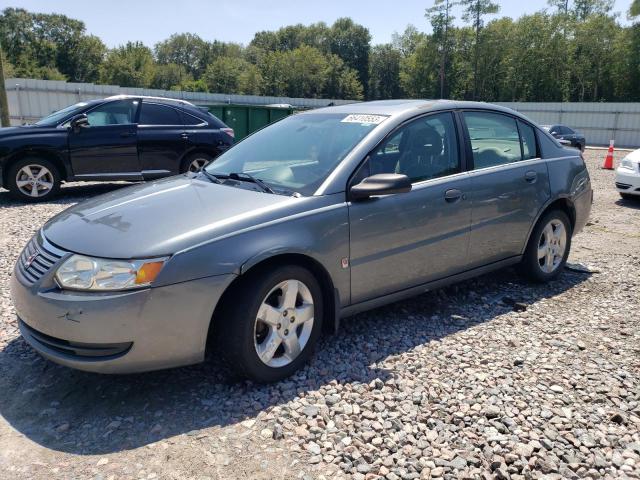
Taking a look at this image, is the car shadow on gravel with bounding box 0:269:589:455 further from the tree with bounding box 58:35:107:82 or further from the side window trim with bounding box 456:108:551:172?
the tree with bounding box 58:35:107:82

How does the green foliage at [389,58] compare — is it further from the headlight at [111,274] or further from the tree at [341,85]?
the headlight at [111,274]

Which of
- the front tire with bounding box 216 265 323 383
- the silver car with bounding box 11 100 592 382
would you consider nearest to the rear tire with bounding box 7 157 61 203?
the silver car with bounding box 11 100 592 382

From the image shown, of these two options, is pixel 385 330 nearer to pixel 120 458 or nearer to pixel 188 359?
pixel 188 359

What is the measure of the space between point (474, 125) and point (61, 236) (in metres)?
3.25

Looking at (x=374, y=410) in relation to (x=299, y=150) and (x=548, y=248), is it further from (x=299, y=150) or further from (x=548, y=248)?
(x=548, y=248)

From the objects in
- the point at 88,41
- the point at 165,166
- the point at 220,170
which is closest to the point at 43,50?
the point at 88,41

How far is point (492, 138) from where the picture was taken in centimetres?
465

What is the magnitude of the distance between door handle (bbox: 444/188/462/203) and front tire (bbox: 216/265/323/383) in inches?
52.2

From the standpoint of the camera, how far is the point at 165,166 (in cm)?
943

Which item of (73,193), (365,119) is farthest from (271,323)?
(73,193)

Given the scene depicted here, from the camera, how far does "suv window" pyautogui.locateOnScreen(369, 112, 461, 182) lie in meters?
3.82

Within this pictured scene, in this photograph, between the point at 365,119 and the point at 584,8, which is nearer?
the point at 365,119

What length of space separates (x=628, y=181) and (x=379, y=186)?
835cm

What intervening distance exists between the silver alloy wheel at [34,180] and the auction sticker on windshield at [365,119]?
6.42 metres
